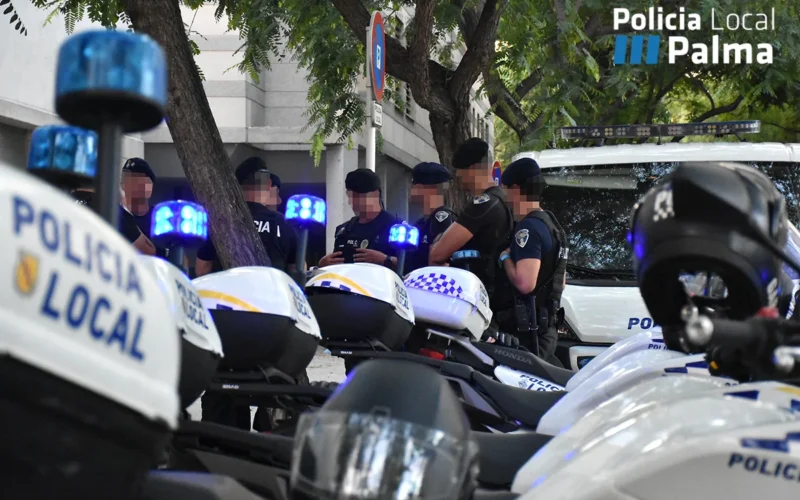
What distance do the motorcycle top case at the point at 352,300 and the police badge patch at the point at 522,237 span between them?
147cm

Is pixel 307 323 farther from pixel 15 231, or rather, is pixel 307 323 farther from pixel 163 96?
pixel 15 231

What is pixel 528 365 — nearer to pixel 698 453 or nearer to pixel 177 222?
pixel 177 222

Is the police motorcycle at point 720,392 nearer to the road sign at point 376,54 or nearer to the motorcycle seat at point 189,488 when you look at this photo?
the motorcycle seat at point 189,488

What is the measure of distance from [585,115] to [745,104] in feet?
14.6

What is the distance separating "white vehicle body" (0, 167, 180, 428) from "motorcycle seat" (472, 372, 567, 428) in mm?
2250

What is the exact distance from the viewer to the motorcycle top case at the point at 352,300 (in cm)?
367

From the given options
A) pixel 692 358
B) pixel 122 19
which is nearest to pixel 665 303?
pixel 692 358

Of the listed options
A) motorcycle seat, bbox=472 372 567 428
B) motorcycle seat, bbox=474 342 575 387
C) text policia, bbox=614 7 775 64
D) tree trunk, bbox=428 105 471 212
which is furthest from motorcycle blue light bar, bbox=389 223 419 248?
text policia, bbox=614 7 775 64

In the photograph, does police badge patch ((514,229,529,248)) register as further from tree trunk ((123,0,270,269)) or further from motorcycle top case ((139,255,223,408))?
motorcycle top case ((139,255,223,408))

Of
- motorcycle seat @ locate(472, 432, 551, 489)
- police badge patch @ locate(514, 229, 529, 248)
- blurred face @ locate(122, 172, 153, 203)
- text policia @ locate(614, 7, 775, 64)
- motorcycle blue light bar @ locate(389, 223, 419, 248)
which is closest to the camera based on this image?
motorcycle seat @ locate(472, 432, 551, 489)

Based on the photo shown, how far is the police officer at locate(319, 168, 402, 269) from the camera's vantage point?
5.91 meters

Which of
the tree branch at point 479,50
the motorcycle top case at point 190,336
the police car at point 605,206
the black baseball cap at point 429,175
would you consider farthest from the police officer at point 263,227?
the tree branch at point 479,50

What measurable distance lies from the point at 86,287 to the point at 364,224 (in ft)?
16.6

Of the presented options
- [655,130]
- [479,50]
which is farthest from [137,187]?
[479,50]
